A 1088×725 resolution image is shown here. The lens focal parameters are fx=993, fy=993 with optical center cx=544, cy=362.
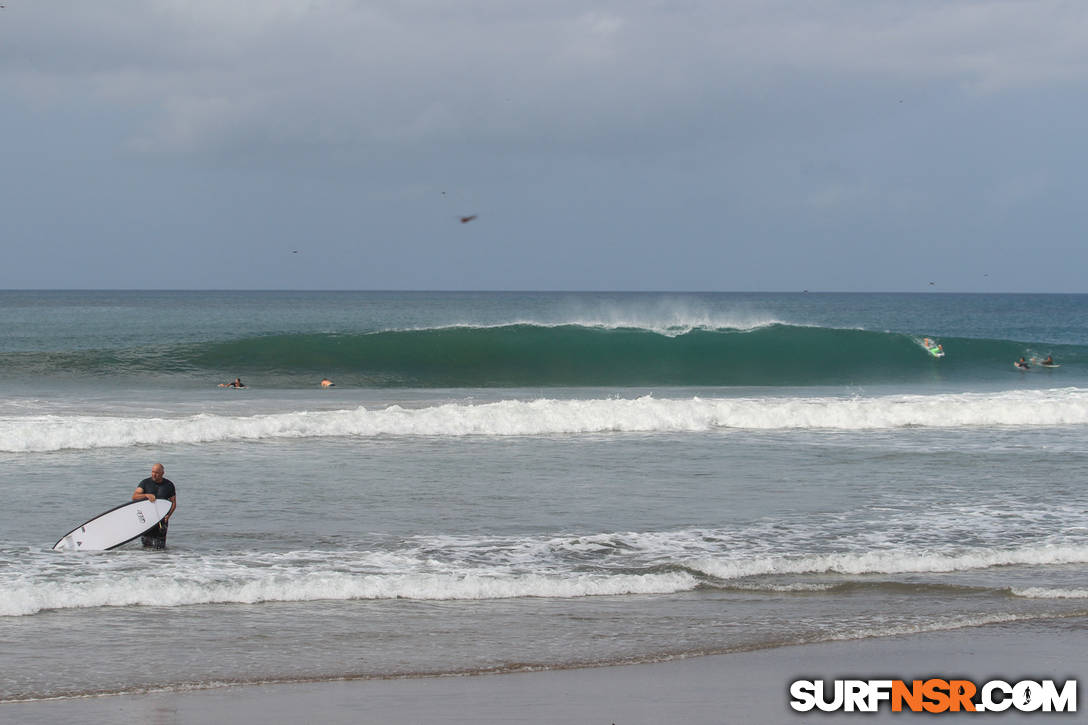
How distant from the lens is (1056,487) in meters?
12.4

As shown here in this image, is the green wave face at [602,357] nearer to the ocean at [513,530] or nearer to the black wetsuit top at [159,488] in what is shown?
the ocean at [513,530]

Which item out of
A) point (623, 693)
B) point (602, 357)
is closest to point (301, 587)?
point (623, 693)

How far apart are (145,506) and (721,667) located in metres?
5.62

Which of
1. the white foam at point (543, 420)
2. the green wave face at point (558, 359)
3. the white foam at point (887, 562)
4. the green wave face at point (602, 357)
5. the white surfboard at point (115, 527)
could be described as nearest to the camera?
the white foam at point (887, 562)

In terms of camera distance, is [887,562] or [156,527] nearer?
[887,562]

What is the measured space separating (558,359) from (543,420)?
15052 mm

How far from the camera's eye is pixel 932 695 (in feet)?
19.4

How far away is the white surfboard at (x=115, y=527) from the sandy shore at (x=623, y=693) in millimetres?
3536

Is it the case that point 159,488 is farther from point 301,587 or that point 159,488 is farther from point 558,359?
point 558,359

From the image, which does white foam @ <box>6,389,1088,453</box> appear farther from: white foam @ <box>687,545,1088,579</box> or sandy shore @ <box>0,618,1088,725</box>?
sandy shore @ <box>0,618,1088,725</box>

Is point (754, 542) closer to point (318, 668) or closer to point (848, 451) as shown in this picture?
point (318, 668)

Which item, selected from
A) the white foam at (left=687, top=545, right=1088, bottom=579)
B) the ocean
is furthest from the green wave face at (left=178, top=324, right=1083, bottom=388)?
the white foam at (left=687, top=545, right=1088, bottom=579)

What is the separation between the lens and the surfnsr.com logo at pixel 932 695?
5750 mm

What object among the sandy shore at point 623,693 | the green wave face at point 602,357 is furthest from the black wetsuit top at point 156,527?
the green wave face at point 602,357
